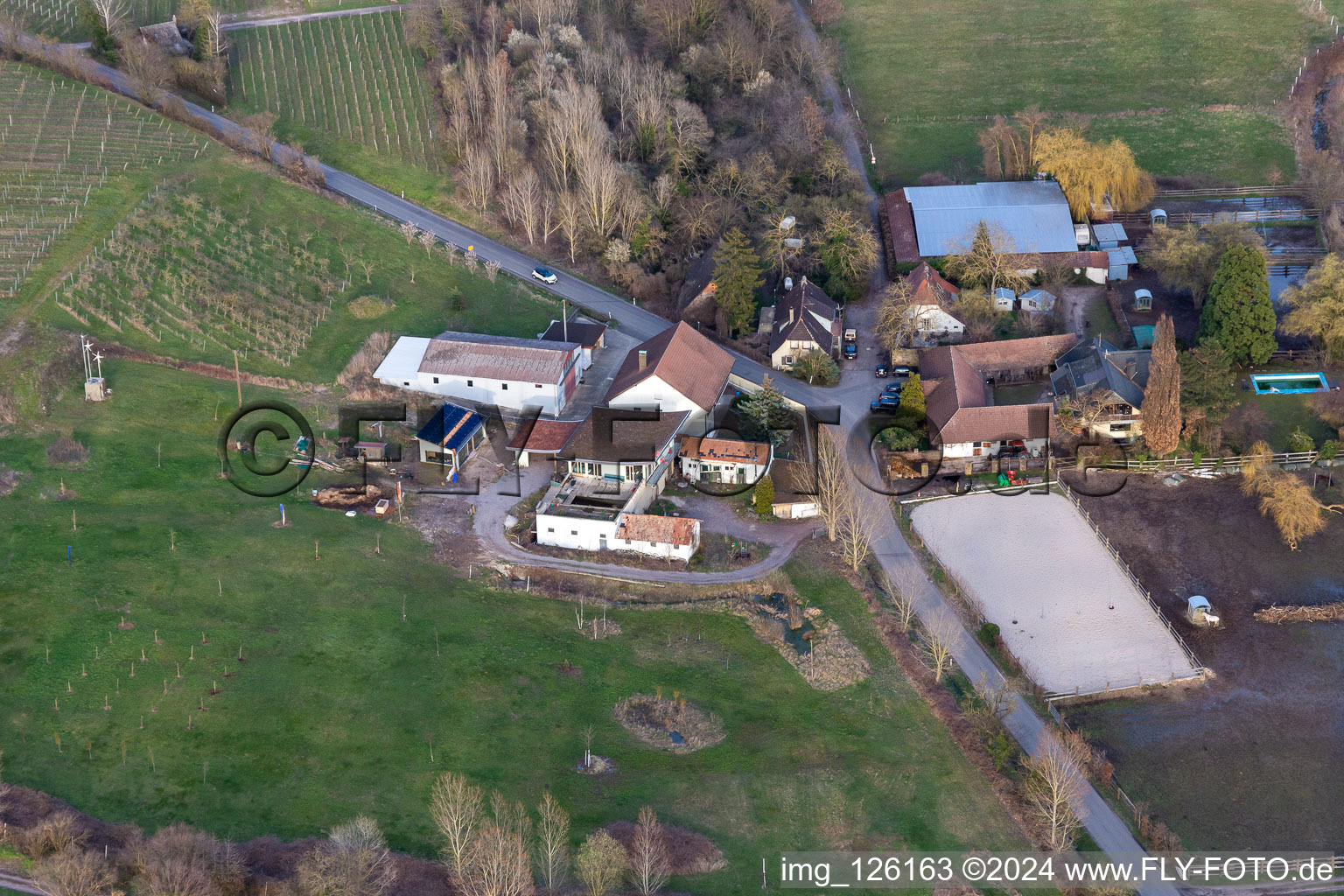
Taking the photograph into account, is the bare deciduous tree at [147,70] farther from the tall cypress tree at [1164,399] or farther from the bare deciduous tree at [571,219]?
the tall cypress tree at [1164,399]

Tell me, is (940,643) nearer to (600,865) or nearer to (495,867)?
(600,865)

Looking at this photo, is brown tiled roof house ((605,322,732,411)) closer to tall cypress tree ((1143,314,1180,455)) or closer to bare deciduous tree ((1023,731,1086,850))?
tall cypress tree ((1143,314,1180,455))

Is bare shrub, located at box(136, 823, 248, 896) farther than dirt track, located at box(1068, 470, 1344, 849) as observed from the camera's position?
No

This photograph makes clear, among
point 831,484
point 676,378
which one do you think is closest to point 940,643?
point 831,484

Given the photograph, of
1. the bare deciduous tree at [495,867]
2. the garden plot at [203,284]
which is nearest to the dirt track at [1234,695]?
the bare deciduous tree at [495,867]

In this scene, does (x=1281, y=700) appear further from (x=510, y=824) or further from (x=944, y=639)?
(x=510, y=824)

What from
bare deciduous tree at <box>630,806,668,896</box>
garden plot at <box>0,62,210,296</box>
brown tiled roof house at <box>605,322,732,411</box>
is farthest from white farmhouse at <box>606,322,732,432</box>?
garden plot at <box>0,62,210,296</box>
